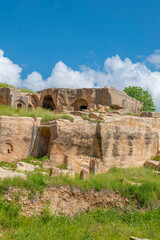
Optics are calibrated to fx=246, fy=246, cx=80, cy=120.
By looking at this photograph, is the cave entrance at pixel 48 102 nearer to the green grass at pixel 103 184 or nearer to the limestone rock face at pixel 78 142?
the limestone rock face at pixel 78 142

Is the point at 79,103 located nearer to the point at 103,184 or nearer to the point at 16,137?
the point at 16,137

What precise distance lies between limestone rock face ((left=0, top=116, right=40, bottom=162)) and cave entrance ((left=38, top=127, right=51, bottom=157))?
506 millimetres

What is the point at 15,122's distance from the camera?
1084 centimetres

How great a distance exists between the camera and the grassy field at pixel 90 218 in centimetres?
621

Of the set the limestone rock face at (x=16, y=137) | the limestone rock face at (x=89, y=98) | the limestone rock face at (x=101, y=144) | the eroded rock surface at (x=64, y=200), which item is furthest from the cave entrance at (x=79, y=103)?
the eroded rock surface at (x=64, y=200)

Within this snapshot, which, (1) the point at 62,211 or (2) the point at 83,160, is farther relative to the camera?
(2) the point at 83,160

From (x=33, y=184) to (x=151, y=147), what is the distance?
9.06 m

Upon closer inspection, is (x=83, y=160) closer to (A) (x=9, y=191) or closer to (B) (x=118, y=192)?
(B) (x=118, y=192)

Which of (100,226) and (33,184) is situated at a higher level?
(33,184)

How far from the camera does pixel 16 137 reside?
427 inches

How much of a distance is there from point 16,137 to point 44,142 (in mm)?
1653

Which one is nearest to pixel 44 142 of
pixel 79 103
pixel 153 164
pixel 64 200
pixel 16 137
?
pixel 16 137

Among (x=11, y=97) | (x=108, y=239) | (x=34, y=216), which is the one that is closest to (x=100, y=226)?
(x=108, y=239)

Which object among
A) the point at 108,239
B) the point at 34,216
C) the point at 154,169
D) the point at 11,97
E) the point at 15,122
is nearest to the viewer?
the point at 108,239
